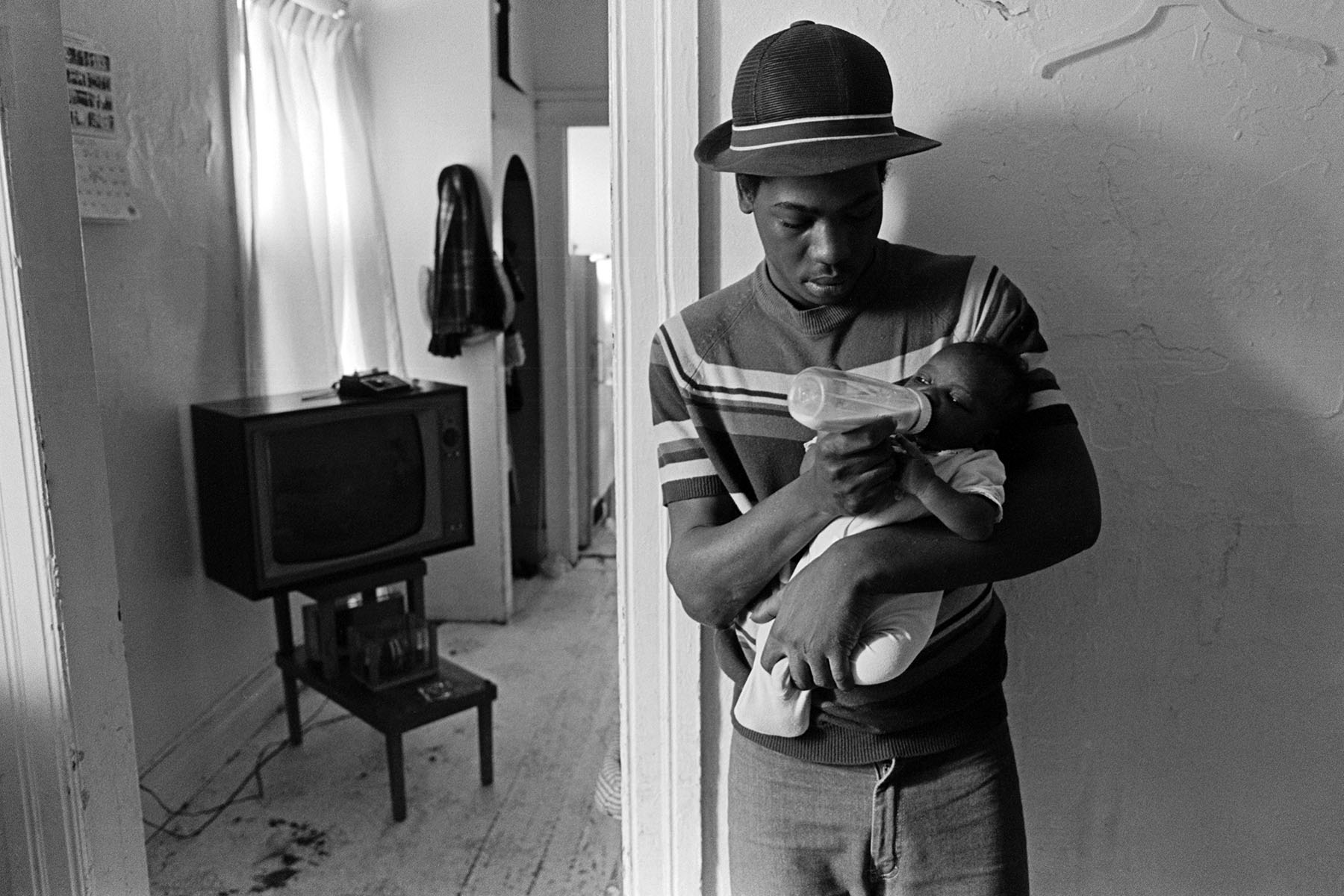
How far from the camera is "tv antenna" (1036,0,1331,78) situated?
1.02 meters

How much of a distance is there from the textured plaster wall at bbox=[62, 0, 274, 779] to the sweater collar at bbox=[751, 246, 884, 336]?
1.60 metres

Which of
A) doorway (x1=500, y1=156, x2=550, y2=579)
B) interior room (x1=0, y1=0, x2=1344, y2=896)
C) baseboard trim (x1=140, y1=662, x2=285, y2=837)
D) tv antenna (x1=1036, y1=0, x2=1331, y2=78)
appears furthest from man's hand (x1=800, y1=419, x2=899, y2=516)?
doorway (x1=500, y1=156, x2=550, y2=579)

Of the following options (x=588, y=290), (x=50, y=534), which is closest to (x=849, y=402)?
(x=50, y=534)

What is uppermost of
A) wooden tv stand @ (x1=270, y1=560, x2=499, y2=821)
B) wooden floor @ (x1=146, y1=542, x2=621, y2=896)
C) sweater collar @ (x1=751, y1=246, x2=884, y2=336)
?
sweater collar @ (x1=751, y1=246, x2=884, y2=336)

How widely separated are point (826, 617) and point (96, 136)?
5.93ft

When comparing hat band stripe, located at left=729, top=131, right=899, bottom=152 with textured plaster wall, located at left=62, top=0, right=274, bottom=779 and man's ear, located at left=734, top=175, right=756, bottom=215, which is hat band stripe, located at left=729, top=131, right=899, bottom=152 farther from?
textured plaster wall, located at left=62, top=0, right=274, bottom=779

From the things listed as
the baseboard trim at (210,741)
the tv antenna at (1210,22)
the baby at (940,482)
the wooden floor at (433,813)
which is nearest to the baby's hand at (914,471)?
the baby at (940,482)

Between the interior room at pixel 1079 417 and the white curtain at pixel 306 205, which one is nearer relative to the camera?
the interior room at pixel 1079 417

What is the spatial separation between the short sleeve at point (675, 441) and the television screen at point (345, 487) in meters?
1.51

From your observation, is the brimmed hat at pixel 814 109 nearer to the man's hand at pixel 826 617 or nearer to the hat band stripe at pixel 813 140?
the hat band stripe at pixel 813 140

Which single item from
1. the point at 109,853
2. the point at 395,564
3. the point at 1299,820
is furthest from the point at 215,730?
the point at 1299,820

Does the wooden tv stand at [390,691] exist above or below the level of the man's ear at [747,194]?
below

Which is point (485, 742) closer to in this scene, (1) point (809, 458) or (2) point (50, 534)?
(2) point (50, 534)

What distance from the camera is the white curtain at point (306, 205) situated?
2.56 metres
